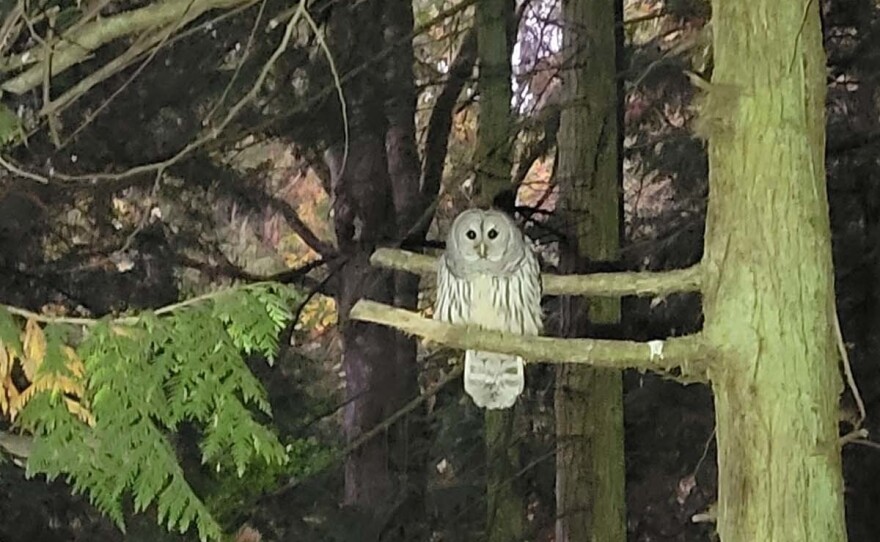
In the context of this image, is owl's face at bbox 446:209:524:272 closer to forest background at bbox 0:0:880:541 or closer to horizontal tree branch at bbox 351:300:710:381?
forest background at bbox 0:0:880:541

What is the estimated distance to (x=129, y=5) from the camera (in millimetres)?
3732

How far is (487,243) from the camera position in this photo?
8.81 feet

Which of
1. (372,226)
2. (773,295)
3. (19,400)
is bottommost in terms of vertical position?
(19,400)

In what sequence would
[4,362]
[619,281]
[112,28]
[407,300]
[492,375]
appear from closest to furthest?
[619,281] < [112,28] < [4,362] < [492,375] < [407,300]

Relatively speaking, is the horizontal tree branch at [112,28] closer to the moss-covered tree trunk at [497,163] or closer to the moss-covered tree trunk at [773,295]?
the moss-covered tree trunk at [773,295]

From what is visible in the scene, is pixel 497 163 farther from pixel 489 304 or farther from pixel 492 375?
pixel 492 375

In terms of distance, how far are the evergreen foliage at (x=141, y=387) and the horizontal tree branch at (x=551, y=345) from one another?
0.45 metres

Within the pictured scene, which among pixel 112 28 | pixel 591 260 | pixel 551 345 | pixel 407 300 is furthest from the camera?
pixel 407 300

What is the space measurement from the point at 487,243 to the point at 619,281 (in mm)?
788

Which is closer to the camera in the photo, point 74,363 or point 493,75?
point 74,363

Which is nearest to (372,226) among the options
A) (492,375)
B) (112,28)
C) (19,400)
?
(492,375)

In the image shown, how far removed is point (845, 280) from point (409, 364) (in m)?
1.91

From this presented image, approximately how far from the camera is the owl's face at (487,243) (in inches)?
105

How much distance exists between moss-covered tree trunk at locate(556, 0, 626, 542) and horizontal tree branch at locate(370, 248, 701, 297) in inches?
59.2
